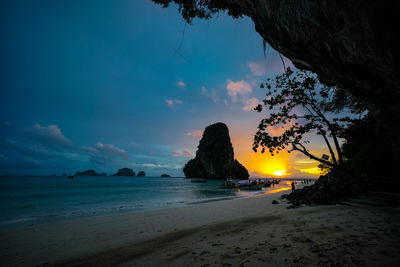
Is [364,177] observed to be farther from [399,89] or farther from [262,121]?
[399,89]

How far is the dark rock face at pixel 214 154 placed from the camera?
353ft

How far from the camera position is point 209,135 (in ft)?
377

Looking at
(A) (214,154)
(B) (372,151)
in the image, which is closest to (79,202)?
(B) (372,151)

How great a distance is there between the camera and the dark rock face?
108 meters

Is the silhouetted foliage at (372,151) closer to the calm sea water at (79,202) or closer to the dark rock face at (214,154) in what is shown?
the calm sea water at (79,202)

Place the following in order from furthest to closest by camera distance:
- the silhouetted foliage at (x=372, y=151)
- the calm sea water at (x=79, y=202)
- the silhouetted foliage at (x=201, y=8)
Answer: the calm sea water at (x=79, y=202) < the silhouetted foliage at (x=372, y=151) < the silhouetted foliage at (x=201, y=8)

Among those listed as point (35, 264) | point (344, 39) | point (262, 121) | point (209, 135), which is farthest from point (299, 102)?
point (209, 135)

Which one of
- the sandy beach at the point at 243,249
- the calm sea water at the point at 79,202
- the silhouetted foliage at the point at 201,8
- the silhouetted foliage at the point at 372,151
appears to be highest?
the silhouetted foliage at the point at 201,8

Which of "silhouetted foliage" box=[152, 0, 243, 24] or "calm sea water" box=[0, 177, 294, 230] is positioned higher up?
"silhouetted foliage" box=[152, 0, 243, 24]

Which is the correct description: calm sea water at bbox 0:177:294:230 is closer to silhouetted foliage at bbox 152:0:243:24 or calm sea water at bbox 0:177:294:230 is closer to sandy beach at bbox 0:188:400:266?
sandy beach at bbox 0:188:400:266

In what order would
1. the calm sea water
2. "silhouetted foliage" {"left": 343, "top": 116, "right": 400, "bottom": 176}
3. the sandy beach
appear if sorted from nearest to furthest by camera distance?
the sandy beach < "silhouetted foliage" {"left": 343, "top": 116, "right": 400, "bottom": 176} < the calm sea water

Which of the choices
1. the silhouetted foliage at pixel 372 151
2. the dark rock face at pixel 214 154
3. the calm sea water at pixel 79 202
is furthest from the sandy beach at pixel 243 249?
the dark rock face at pixel 214 154

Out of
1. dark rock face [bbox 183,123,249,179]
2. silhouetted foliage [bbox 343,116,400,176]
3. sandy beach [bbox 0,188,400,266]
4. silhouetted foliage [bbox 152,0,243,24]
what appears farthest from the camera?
dark rock face [bbox 183,123,249,179]

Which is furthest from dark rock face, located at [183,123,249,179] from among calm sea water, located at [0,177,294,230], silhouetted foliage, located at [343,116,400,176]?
silhouetted foliage, located at [343,116,400,176]
